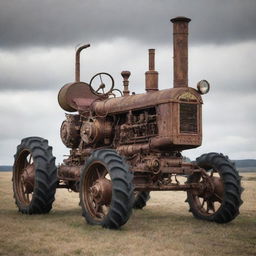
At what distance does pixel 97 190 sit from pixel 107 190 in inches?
7.7

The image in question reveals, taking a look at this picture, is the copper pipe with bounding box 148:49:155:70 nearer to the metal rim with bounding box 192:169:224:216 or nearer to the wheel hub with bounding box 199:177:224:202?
the metal rim with bounding box 192:169:224:216

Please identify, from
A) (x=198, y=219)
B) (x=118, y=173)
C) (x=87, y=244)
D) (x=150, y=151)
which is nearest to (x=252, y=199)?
(x=198, y=219)

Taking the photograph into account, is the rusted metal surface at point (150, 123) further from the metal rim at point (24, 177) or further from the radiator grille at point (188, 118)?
the metal rim at point (24, 177)

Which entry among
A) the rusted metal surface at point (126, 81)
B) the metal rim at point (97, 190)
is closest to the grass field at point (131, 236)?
the metal rim at point (97, 190)

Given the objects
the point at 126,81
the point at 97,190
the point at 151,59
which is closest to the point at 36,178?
the point at 97,190

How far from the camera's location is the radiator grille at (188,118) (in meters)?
10.8

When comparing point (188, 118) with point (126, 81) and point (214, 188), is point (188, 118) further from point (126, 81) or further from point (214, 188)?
point (126, 81)

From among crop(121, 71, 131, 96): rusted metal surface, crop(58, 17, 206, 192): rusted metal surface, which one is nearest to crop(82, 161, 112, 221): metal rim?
crop(58, 17, 206, 192): rusted metal surface

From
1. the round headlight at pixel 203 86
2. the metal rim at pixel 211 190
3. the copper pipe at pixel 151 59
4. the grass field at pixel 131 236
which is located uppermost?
the copper pipe at pixel 151 59

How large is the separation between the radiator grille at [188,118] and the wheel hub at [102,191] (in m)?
1.90

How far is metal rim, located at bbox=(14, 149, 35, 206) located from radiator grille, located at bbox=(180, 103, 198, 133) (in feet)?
12.7

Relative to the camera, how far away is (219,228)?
10.2 metres

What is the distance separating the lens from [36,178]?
12.1 metres

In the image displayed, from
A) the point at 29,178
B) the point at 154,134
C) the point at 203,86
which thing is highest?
the point at 203,86
